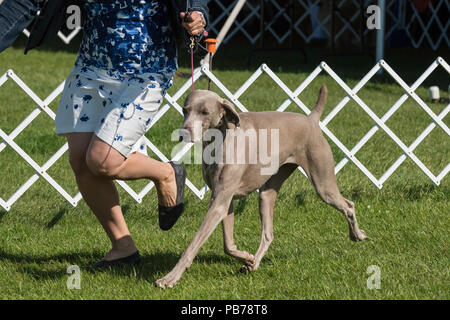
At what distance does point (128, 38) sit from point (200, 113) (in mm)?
398

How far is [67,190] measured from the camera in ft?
15.0

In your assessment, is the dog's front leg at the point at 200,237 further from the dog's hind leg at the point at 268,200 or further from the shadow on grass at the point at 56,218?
the shadow on grass at the point at 56,218

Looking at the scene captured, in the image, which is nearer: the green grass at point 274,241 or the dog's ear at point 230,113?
the dog's ear at point 230,113

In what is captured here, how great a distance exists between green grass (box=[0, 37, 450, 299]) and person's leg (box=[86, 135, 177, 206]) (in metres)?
0.36

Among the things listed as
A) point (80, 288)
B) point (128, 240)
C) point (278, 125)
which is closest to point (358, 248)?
point (278, 125)

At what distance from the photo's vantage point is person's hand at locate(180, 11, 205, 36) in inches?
106

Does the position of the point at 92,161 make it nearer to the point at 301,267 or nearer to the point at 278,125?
the point at 278,125

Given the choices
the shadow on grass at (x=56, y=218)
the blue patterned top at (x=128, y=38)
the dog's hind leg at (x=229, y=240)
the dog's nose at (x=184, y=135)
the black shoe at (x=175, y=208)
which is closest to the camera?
the dog's nose at (x=184, y=135)

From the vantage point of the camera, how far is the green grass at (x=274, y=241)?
292 centimetres

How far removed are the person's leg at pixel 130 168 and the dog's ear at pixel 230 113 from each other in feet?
1.34

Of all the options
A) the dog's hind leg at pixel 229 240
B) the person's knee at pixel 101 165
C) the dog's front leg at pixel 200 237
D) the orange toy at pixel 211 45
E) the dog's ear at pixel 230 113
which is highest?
the orange toy at pixel 211 45

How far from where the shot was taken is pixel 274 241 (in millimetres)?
3633

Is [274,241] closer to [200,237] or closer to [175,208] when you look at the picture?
[175,208]

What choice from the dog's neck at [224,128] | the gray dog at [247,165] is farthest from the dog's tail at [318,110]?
the dog's neck at [224,128]
